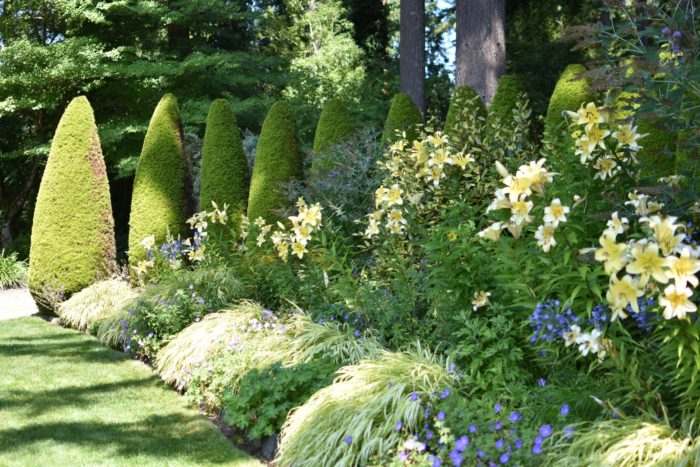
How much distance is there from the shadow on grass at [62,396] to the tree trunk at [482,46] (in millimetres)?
5667

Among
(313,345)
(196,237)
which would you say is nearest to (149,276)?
(196,237)

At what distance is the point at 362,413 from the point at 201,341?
2.43m

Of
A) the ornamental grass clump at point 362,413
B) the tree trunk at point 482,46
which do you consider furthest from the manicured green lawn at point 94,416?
the tree trunk at point 482,46

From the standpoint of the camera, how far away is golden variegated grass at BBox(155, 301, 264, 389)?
5543 millimetres

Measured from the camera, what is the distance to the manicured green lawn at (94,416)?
14.2 ft

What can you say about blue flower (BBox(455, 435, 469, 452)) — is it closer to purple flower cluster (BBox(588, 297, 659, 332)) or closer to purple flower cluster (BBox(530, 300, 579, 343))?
purple flower cluster (BBox(530, 300, 579, 343))

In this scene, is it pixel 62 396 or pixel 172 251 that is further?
pixel 172 251

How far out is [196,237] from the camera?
300 inches

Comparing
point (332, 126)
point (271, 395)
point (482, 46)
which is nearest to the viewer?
point (271, 395)

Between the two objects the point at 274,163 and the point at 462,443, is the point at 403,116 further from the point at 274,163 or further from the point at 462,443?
the point at 462,443

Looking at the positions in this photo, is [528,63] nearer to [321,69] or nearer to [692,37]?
[321,69]

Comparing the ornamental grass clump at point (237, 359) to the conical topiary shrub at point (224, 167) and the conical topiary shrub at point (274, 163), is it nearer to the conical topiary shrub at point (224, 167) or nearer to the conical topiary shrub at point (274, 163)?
the conical topiary shrub at point (274, 163)

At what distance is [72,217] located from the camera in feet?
30.1

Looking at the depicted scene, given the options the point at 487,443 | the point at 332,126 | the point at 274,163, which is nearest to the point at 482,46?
the point at 332,126
